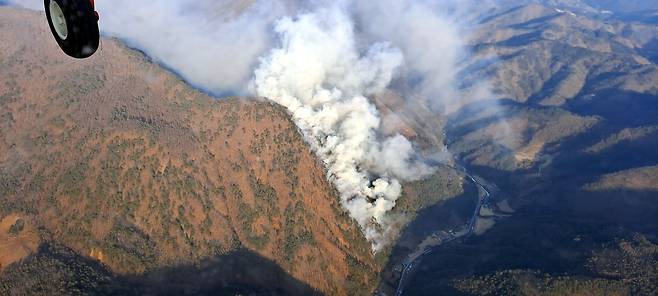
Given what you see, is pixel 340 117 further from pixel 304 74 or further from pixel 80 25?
pixel 80 25

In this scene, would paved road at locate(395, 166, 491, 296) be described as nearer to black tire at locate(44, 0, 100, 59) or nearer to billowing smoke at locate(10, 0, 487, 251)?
billowing smoke at locate(10, 0, 487, 251)

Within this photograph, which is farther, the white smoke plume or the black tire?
the white smoke plume

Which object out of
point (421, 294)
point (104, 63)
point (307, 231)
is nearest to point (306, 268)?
point (307, 231)

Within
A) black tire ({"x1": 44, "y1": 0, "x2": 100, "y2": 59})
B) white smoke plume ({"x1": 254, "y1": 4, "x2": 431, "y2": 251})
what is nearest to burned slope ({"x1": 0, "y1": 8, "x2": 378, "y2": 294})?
white smoke plume ({"x1": 254, "y1": 4, "x2": 431, "y2": 251})

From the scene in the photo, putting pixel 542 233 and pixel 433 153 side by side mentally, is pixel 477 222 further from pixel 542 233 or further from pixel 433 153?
pixel 433 153

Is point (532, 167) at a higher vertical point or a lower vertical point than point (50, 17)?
lower

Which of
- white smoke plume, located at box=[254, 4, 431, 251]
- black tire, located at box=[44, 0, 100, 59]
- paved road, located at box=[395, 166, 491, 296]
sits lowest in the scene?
paved road, located at box=[395, 166, 491, 296]
